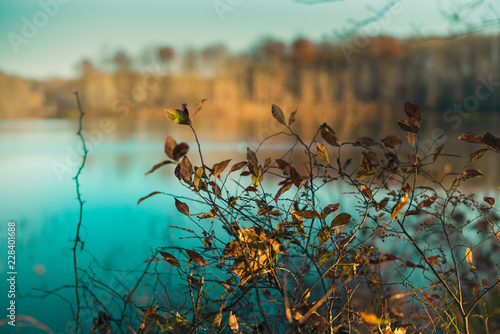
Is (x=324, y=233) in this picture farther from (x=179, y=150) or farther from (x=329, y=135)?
(x=179, y=150)

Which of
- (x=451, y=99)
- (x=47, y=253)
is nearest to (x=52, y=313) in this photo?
(x=47, y=253)

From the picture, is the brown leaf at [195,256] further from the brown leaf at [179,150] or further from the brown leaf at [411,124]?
the brown leaf at [411,124]

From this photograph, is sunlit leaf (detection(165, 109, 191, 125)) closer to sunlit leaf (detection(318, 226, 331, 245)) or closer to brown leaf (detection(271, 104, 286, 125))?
brown leaf (detection(271, 104, 286, 125))

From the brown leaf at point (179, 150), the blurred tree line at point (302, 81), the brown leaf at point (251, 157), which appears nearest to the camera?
the brown leaf at point (179, 150)

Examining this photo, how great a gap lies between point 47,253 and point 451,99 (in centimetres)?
908

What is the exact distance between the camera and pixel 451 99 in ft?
33.1

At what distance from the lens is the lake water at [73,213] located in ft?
11.5

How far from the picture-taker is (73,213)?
5746 millimetres

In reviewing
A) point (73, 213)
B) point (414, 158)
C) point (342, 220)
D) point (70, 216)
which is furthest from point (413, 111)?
point (73, 213)

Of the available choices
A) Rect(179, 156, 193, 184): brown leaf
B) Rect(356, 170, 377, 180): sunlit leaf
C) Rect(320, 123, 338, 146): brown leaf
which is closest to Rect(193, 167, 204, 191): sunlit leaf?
Rect(179, 156, 193, 184): brown leaf

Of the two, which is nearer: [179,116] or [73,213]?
[179,116]

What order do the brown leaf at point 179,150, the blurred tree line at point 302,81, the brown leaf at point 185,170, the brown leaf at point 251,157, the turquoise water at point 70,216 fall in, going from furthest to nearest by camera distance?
the blurred tree line at point 302,81 < the turquoise water at point 70,216 < the brown leaf at point 251,157 < the brown leaf at point 185,170 < the brown leaf at point 179,150

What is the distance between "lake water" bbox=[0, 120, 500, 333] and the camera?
352cm

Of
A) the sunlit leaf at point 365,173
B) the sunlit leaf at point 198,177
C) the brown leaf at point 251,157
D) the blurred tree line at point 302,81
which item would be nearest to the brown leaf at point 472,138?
the sunlit leaf at point 365,173
